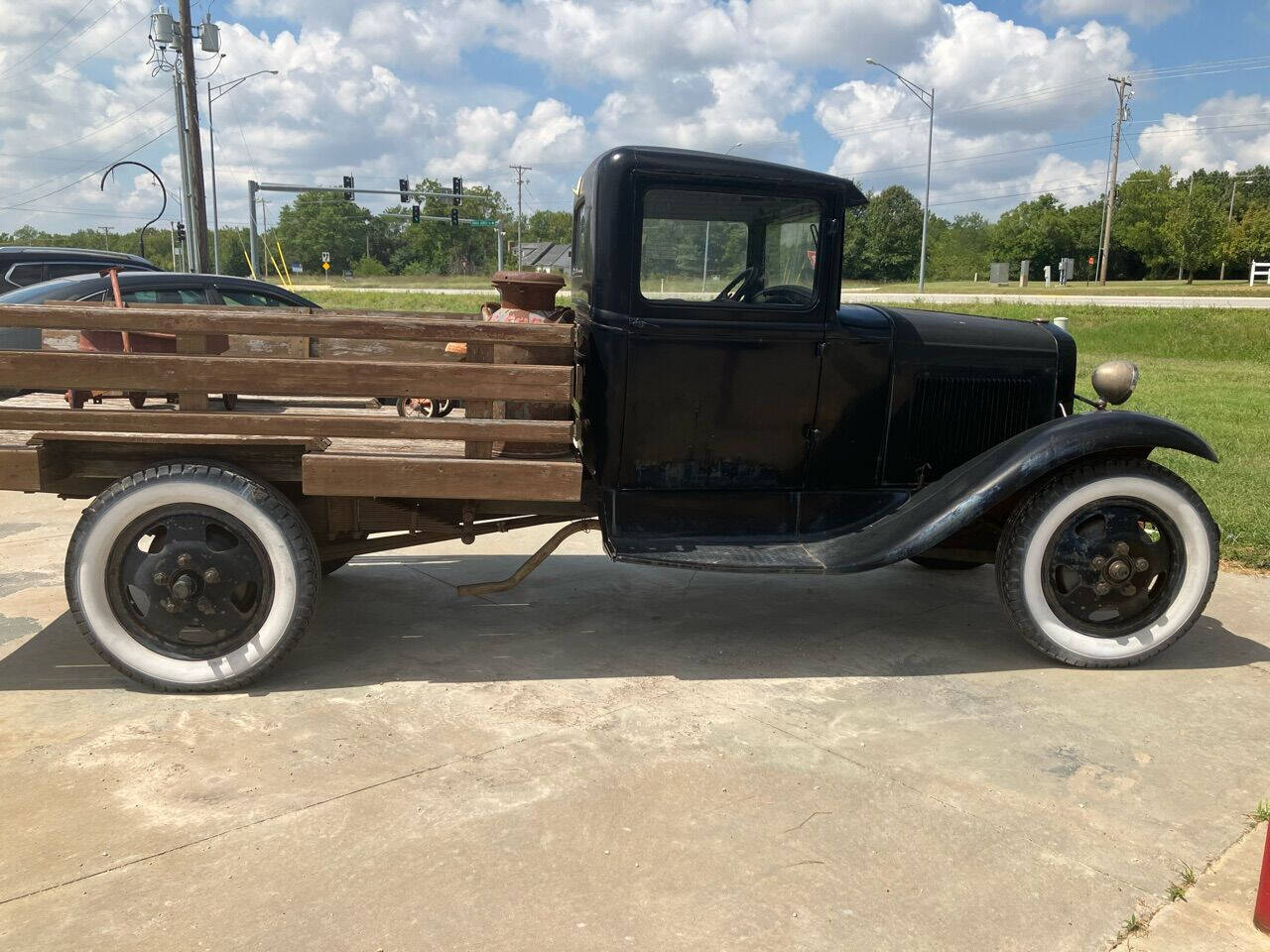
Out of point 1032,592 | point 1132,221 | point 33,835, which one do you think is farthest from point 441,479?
point 1132,221

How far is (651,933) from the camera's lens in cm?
219

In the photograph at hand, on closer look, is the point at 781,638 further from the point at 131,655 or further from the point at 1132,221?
the point at 1132,221

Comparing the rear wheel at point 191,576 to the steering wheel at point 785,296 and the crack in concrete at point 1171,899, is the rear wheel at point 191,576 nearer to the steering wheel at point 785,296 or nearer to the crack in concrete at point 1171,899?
the steering wheel at point 785,296

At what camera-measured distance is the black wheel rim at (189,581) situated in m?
3.38

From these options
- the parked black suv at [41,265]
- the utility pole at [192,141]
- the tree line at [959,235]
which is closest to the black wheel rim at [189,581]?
the parked black suv at [41,265]

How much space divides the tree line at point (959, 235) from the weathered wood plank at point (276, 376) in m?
28.7

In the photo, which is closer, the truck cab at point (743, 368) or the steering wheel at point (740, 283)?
the truck cab at point (743, 368)

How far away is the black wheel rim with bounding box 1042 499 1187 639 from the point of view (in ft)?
12.3

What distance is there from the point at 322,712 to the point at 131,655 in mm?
732

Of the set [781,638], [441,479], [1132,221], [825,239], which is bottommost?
[781,638]

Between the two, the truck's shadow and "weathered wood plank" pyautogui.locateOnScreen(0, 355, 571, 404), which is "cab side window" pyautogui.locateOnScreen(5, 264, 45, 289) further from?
"weathered wood plank" pyautogui.locateOnScreen(0, 355, 571, 404)

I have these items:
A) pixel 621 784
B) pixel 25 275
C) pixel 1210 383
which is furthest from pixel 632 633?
pixel 1210 383

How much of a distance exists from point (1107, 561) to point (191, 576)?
345 centimetres

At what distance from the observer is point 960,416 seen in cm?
414
